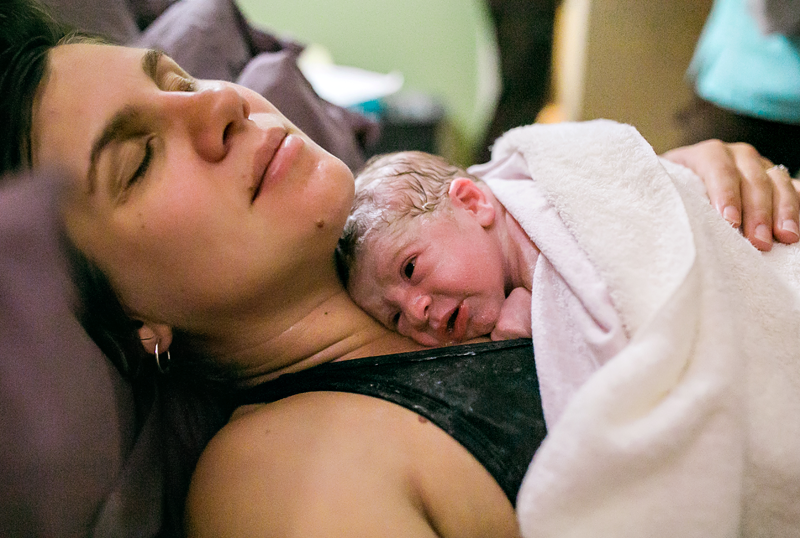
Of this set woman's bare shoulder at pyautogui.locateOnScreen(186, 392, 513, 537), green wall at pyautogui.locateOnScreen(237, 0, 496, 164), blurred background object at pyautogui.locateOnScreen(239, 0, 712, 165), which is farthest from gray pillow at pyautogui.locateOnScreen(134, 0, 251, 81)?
green wall at pyautogui.locateOnScreen(237, 0, 496, 164)

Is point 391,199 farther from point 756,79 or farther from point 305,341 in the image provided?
point 756,79

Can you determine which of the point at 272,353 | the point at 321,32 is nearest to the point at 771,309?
the point at 272,353

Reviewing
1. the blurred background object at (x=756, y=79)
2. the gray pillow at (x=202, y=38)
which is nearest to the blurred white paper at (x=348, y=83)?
the gray pillow at (x=202, y=38)

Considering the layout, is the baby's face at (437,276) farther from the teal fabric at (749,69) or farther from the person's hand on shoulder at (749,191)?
the teal fabric at (749,69)

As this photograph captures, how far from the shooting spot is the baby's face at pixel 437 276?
87cm

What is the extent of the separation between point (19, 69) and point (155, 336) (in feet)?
1.36

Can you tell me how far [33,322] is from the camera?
23.8 inches

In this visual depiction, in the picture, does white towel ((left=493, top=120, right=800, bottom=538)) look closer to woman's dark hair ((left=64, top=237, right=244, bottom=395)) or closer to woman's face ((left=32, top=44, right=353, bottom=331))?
woman's face ((left=32, top=44, right=353, bottom=331))

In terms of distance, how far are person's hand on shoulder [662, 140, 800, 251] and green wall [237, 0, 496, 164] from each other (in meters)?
1.88

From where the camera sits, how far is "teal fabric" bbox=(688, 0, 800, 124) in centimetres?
143

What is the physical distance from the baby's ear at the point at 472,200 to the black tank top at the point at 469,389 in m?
0.24

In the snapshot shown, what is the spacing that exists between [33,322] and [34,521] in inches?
9.0

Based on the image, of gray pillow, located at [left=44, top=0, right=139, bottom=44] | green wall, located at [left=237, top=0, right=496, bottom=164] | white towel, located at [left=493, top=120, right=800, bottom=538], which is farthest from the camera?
green wall, located at [left=237, top=0, right=496, bottom=164]

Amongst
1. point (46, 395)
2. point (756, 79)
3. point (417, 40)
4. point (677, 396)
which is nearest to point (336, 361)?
point (46, 395)
